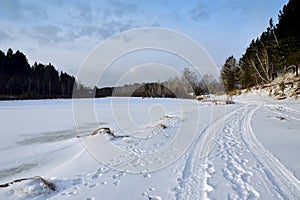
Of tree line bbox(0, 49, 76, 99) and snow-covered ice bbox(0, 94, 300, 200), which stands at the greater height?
tree line bbox(0, 49, 76, 99)

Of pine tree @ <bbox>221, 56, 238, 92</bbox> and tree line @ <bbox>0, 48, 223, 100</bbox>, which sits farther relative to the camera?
pine tree @ <bbox>221, 56, 238, 92</bbox>

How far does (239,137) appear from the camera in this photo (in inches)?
275

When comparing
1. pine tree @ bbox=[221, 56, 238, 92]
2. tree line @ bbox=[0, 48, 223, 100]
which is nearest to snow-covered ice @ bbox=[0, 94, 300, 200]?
tree line @ bbox=[0, 48, 223, 100]

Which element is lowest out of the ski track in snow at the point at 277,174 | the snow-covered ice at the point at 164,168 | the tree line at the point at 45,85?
the snow-covered ice at the point at 164,168

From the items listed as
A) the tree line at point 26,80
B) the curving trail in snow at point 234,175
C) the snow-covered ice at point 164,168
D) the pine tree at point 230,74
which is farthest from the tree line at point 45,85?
the curving trail in snow at point 234,175

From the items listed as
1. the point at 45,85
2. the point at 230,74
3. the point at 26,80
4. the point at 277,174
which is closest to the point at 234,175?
the point at 277,174

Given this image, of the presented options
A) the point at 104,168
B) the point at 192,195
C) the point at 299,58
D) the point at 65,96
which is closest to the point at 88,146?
the point at 104,168

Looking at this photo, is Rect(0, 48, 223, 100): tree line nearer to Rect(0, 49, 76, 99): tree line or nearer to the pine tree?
Rect(0, 49, 76, 99): tree line

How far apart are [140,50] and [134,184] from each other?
24.7ft

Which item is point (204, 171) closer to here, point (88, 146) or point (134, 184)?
point (134, 184)

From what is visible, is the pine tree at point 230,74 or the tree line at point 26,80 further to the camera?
the pine tree at point 230,74

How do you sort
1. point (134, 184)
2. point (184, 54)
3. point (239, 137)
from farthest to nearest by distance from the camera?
point (184, 54)
point (239, 137)
point (134, 184)

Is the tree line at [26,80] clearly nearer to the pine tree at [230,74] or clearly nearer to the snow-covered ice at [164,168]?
the pine tree at [230,74]

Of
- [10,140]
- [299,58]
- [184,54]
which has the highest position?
[299,58]
